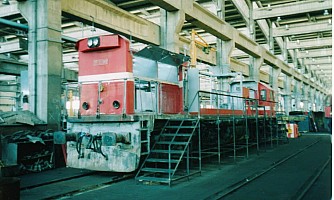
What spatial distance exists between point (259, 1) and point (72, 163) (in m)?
21.3

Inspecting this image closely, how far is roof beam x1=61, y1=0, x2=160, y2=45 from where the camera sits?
1135 cm

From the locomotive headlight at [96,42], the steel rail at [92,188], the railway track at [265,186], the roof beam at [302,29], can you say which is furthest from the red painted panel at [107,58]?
the roof beam at [302,29]

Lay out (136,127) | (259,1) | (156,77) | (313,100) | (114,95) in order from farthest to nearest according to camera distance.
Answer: (313,100), (259,1), (156,77), (114,95), (136,127)

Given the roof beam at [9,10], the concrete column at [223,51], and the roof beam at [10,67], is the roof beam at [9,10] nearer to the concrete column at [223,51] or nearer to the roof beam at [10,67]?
the roof beam at [10,67]

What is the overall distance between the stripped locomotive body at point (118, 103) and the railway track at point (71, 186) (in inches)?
13.2

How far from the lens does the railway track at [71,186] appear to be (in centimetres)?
627

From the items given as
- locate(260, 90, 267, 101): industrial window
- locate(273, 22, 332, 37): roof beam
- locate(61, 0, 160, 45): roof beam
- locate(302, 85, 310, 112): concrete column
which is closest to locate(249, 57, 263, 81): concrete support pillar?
locate(273, 22, 332, 37): roof beam

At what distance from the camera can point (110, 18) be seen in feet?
43.6

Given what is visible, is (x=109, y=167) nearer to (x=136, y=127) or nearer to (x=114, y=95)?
(x=136, y=127)

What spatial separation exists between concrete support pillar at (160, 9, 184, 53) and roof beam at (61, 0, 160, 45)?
806mm

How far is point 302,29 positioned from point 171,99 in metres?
22.4

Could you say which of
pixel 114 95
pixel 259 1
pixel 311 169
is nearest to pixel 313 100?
pixel 259 1

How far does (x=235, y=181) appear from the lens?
7.45 m

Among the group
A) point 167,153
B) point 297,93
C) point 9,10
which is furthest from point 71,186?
point 297,93
